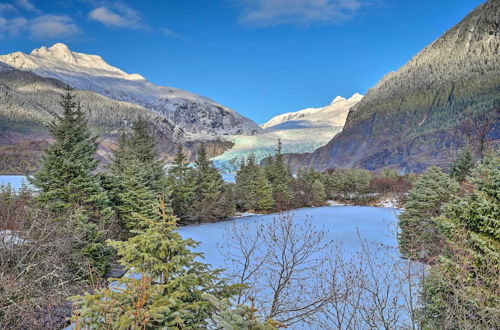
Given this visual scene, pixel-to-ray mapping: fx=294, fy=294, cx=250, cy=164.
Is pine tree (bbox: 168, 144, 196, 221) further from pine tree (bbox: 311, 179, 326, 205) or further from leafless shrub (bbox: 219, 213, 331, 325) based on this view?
pine tree (bbox: 311, 179, 326, 205)

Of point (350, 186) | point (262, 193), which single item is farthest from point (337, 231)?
point (350, 186)

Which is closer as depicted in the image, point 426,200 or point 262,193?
point 426,200

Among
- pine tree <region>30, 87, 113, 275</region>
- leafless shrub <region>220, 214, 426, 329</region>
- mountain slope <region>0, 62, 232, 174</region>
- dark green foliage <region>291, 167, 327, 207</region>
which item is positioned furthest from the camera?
mountain slope <region>0, 62, 232, 174</region>

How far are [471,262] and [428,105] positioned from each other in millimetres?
142645

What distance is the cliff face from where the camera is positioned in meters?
106

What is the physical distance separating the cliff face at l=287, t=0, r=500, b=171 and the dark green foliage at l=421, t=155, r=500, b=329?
322 feet

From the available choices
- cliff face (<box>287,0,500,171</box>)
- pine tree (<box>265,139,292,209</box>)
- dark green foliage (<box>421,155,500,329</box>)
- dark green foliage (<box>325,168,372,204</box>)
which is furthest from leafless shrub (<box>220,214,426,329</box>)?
cliff face (<box>287,0,500,171</box>)

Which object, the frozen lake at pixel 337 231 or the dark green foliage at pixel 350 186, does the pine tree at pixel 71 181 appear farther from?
the dark green foliage at pixel 350 186

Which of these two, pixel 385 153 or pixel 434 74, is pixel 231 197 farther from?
pixel 434 74

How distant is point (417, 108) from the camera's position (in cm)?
12912

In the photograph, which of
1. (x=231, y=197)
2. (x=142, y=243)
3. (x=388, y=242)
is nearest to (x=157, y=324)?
Result: (x=142, y=243)

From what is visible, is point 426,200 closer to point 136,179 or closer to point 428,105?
point 136,179

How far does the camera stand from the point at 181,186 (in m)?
29.3

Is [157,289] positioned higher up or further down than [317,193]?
higher up
